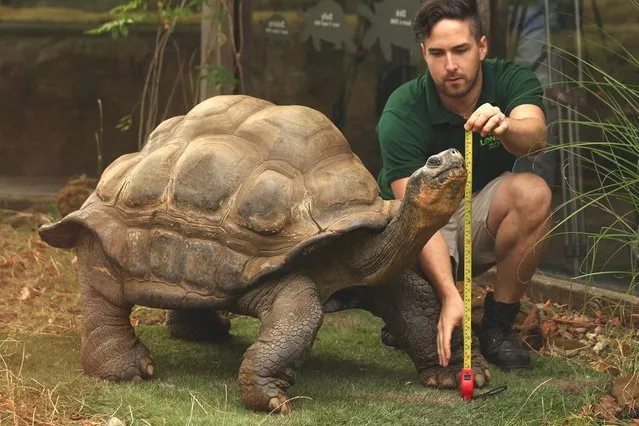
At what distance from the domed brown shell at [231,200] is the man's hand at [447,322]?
0.49m

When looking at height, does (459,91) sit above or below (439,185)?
above

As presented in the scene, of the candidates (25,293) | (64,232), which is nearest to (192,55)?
(25,293)

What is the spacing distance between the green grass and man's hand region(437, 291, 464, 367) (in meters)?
0.16

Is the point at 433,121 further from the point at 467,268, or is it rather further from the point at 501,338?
the point at 501,338

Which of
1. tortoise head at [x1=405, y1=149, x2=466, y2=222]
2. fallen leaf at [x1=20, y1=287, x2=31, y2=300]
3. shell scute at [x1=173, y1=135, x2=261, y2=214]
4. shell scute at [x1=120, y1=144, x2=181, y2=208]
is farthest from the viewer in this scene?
fallen leaf at [x1=20, y1=287, x2=31, y2=300]

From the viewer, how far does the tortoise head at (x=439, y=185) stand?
4.27 metres

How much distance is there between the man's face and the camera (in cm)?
507

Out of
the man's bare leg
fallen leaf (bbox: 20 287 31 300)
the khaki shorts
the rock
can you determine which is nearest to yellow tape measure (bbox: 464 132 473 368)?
the man's bare leg

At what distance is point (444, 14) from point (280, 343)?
167cm

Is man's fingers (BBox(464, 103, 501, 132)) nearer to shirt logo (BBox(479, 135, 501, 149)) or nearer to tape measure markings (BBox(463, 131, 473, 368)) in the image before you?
tape measure markings (BBox(463, 131, 473, 368))

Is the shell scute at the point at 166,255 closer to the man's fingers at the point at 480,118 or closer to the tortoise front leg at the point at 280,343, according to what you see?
the tortoise front leg at the point at 280,343

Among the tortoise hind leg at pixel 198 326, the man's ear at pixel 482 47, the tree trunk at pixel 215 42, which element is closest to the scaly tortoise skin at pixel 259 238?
the tortoise hind leg at pixel 198 326

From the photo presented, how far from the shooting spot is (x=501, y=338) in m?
5.32

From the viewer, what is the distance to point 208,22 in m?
7.86
